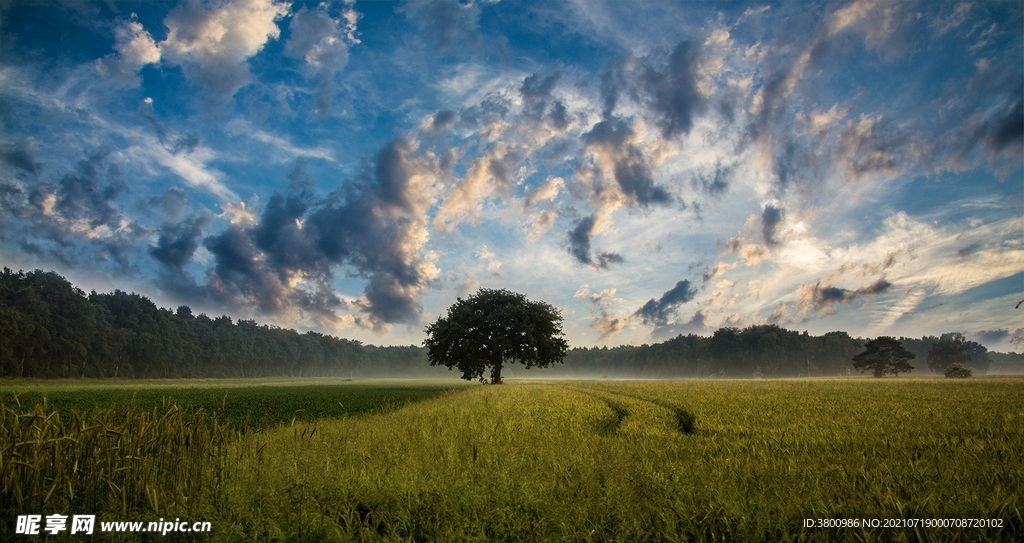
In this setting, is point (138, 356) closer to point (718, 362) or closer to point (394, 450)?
point (394, 450)

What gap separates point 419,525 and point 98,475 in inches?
169

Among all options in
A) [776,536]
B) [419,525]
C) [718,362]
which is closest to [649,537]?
[776,536]

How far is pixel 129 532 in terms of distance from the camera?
191 inches

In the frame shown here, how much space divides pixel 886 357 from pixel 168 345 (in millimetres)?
179421

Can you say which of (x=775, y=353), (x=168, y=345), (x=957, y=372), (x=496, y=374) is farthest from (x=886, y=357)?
(x=168, y=345)

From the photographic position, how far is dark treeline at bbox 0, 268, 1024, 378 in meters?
90.4

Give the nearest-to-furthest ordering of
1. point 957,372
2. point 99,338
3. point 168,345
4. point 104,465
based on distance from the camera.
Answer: point 104,465, point 957,372, point 99,338, point 168,345

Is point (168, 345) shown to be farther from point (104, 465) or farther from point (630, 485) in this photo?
point (630, 485)

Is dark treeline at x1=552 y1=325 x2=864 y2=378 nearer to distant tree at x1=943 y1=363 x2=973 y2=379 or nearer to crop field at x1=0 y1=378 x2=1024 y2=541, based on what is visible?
distant tree at x1=943 y1=363 x2=973 y2=379

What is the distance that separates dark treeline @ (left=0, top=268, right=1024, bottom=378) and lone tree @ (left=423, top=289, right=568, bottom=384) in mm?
81898

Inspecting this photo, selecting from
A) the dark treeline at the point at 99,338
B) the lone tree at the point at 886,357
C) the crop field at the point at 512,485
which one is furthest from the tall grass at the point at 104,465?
the lone tree at the point at 886,357

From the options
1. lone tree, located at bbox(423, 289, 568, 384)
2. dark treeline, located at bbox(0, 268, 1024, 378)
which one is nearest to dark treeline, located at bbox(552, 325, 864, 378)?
dark treeline, located at bbox(0, 268, 1024, 378)

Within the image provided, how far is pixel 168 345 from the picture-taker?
12400 centimetres

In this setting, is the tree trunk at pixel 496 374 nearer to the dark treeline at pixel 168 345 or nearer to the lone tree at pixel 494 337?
the lone tree at pixel 494 337
